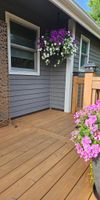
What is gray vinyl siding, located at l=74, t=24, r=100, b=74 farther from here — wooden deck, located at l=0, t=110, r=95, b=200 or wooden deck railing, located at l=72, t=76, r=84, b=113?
wooden deck, located at l=0, t=110, r=95, b=200

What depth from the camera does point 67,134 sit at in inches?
107

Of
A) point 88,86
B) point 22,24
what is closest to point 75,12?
point 22,24

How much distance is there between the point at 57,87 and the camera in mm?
4402

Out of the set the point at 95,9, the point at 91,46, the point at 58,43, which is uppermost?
the point at 95,9

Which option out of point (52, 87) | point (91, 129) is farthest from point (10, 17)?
point (91, 129)

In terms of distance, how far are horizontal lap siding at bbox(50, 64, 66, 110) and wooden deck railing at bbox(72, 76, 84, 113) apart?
1.04 ft

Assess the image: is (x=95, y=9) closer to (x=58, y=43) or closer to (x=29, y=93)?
(x=58, y=43)

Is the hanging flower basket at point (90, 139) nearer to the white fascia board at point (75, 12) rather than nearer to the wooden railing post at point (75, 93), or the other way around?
the white fascia board at point (75, 12)

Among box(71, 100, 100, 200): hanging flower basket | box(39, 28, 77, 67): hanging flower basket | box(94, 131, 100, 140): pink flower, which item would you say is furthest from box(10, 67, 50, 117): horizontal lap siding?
box(94, 131, 100, 140): pink flower

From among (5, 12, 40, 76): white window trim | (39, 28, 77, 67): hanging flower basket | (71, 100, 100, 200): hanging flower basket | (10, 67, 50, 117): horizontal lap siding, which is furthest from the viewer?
(39, 28, 77, 67): hanging flower basket

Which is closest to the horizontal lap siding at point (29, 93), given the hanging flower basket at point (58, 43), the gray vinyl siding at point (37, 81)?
the gray vinyl siding at point (37, 81)

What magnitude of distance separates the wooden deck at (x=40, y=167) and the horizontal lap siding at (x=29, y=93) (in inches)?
29.9

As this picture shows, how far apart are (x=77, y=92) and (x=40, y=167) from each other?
2725 millimetres

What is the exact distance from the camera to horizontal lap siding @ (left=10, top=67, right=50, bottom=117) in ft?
11.2
